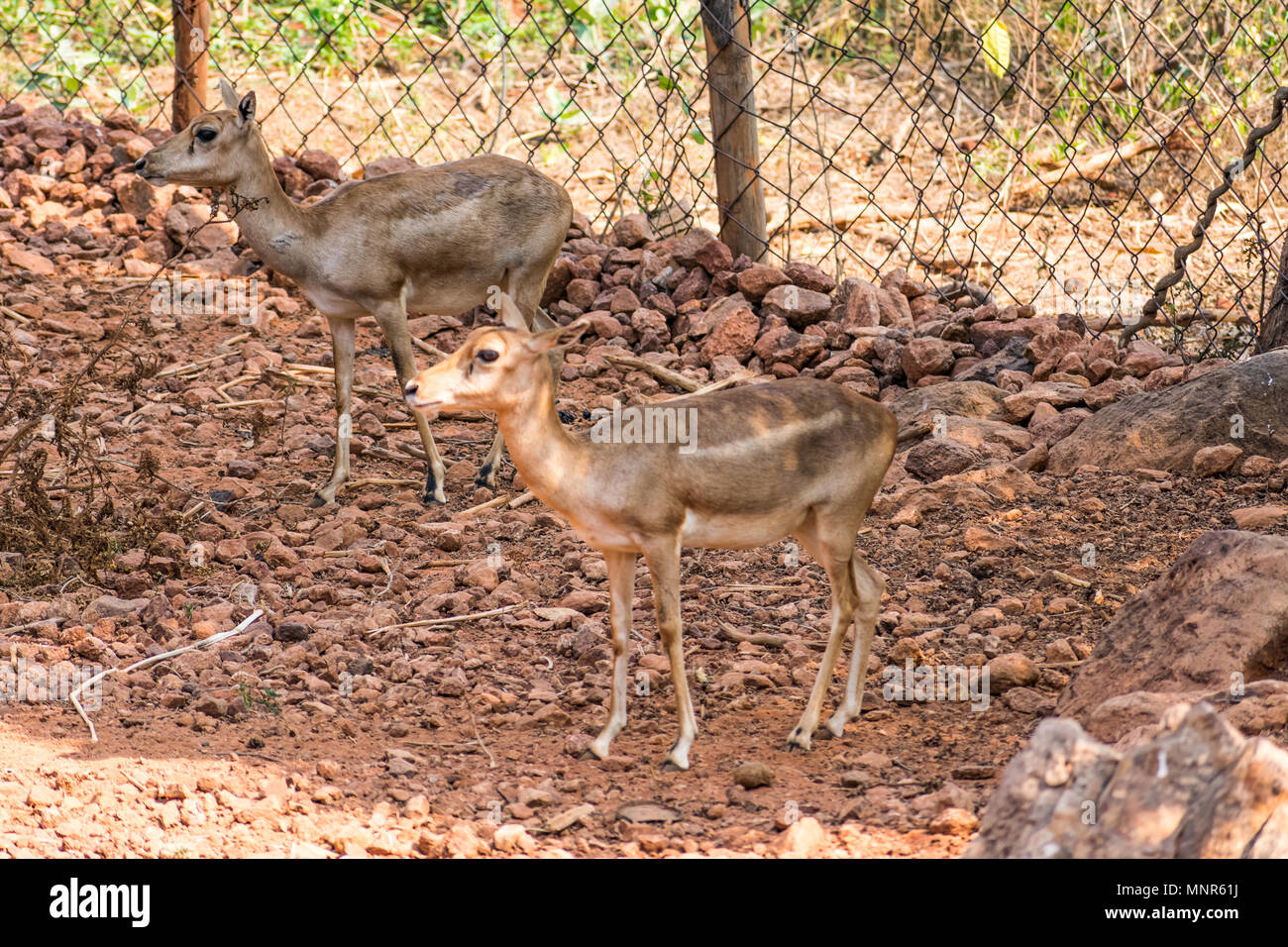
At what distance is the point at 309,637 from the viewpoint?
18.0ft

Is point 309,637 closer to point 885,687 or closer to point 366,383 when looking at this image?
point 885,687

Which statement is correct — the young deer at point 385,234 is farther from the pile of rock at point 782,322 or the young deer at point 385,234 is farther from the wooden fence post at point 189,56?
the wooden fence post at point 189,56

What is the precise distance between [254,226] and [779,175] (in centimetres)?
596

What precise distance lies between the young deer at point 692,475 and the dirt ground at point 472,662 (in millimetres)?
324

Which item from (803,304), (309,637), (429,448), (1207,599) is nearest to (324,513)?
(429,448)

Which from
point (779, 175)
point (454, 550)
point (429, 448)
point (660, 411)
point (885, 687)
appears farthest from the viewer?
point (779, 175)

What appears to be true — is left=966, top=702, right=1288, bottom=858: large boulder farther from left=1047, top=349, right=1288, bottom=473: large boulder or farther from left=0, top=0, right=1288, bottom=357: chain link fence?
left=0, top=0, right=1288, bottom=357: chain link fence

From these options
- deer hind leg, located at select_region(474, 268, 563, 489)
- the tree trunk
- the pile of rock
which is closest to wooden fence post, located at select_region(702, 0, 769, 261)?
the pile of rock

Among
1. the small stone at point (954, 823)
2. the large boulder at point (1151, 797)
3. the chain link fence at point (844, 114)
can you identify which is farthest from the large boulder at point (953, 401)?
the large boulder at point (1151, 797)

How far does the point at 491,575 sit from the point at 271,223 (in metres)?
2.33

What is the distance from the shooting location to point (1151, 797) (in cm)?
282

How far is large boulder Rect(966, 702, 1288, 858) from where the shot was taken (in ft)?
9.04

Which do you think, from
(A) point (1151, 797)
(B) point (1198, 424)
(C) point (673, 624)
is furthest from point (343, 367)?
(A) point (1151, 797)

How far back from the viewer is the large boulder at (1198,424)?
650cm
